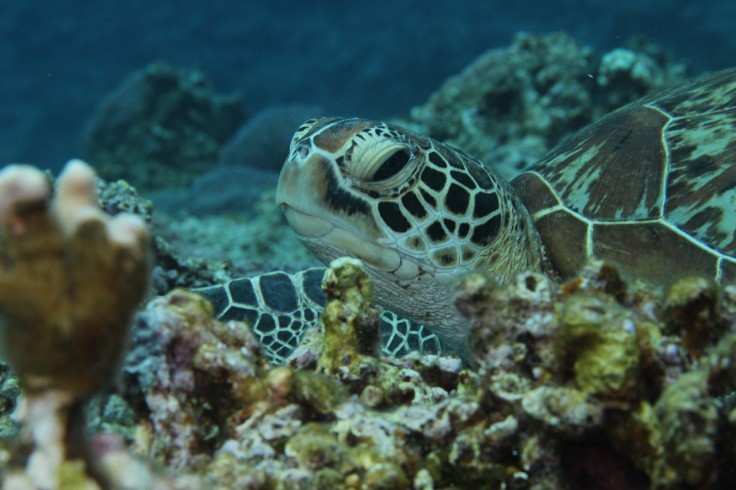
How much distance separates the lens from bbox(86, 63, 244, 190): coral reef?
11328 millimetres

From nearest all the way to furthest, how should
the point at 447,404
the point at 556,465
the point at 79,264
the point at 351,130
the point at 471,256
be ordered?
the point at 79,264, the point at 556,465, the point at 447,404, the point at 351,130, the point at 471,256

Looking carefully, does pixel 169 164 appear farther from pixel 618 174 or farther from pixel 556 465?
pixel 556 465

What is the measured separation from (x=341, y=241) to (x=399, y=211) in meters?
0.24

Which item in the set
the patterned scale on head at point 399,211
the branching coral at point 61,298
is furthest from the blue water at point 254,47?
the branching coral at point 61,298

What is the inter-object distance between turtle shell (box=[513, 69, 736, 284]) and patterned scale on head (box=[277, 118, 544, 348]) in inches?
10.7

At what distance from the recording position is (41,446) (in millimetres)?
791

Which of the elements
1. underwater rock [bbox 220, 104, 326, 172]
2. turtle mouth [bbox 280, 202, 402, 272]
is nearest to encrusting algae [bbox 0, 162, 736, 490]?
turtle mouth [bbox 280, 202, 402, 272]

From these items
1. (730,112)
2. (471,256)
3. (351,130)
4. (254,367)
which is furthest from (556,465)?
(730,112)

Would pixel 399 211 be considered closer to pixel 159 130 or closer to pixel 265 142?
pixel 265 142

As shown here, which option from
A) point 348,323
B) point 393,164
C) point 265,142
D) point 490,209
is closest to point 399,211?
point 393,164

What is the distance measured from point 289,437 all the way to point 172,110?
1181 centimetres

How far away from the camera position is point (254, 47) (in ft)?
73.5

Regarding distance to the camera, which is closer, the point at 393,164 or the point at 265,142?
the point at 393,164

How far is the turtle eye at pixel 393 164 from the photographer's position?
2010mm
